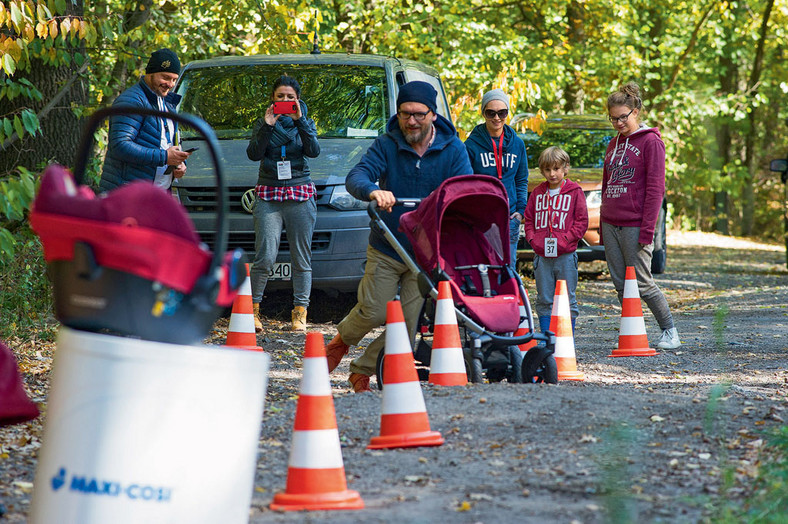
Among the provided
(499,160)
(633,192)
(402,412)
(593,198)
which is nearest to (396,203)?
(402,412)

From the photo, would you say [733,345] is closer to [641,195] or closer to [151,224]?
Result: [641,195]

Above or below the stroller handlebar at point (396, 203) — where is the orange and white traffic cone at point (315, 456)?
below

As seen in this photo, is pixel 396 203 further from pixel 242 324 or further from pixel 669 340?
pixel 669 340

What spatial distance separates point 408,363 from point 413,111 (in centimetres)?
192

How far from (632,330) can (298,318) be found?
2904mm

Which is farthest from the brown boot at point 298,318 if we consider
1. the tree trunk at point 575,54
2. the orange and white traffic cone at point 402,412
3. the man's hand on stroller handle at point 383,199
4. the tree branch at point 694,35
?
the tree branch at point 694,35

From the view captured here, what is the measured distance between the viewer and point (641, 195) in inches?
334

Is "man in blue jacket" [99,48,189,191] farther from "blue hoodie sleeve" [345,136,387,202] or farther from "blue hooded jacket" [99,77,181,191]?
"blue hoodie sleeve" [345,136,387,202]

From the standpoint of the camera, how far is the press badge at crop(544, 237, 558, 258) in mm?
8344

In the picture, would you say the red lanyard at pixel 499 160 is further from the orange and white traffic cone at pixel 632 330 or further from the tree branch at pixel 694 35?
the tree branch at pixel 694 35

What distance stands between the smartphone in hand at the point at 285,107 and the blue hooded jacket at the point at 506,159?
1459 mm

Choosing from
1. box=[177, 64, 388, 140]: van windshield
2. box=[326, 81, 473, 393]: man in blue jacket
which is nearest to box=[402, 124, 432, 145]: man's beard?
box=[326, 81, 473, 393]: man in blue jacket

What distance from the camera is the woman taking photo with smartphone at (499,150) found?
8.62 metres

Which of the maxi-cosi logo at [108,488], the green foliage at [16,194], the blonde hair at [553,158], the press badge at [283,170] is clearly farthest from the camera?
the press badge at [283,170]
